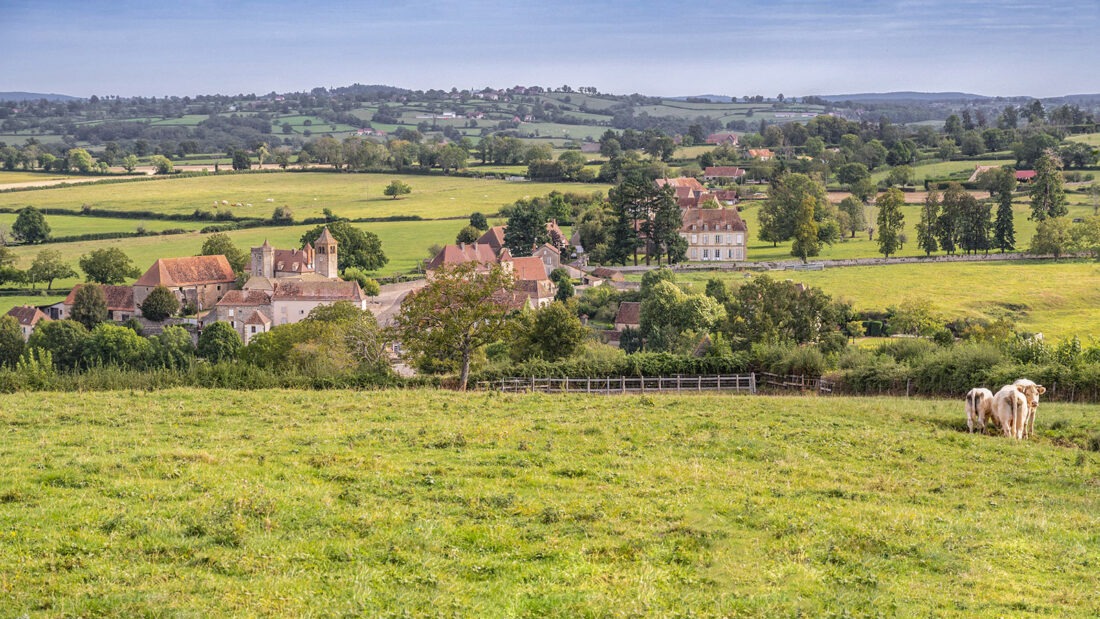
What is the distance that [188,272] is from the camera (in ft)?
322

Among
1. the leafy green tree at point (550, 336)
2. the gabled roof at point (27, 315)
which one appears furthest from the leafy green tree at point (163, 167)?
the leafy green tree at point (550, 336)

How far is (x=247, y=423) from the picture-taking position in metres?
22.2

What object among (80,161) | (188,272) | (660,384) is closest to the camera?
(660,384)

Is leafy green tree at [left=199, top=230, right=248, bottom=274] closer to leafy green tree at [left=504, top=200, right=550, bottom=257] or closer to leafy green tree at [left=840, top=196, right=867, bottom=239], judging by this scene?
leafy green tree at [left=504, top=200, right=550, bottom=257]

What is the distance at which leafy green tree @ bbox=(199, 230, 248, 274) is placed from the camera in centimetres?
10736

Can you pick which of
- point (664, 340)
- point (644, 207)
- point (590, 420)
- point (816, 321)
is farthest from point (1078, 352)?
point (644, 207)

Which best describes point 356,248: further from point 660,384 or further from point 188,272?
point 660,384

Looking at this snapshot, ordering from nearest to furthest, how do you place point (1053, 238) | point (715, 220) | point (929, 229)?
point (1053, 238), point (929, 229), point (715, 220)

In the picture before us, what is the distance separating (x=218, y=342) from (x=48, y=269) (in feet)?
117

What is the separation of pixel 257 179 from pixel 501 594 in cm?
17649

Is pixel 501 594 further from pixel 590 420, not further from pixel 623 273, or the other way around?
pixel 623 273

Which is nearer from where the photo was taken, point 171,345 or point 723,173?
point 171,345

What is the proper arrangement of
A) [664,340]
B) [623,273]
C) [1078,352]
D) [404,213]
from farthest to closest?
1. [404,213]
2. [623,273]
3. [664,340]
4. [1078,352]

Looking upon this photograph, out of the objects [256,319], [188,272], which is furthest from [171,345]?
[188,272]
